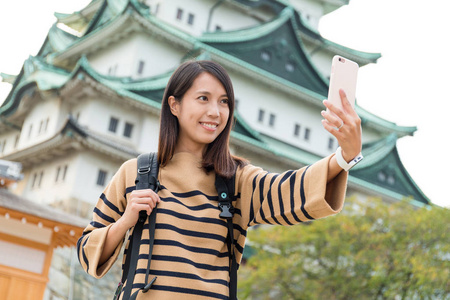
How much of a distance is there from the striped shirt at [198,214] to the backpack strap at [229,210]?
21 mm

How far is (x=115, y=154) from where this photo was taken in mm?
22000

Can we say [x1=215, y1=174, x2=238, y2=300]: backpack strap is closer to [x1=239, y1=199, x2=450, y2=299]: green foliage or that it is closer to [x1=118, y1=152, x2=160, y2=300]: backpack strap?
[x1=118, y1=152, x2=160, y2=300]: backpack strap

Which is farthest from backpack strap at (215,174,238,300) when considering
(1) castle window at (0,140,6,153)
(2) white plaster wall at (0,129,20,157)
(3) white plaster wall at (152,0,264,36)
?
(1) castle window at (0,140,6,153)

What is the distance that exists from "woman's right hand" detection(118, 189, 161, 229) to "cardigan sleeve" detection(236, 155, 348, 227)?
38 centimetres

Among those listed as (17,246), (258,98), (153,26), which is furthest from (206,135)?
(258,98)

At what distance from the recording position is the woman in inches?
88.2

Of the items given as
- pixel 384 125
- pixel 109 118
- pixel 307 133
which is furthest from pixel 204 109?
pixel 384 125

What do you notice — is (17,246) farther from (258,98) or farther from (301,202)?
(258,98)

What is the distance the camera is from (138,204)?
2.27 metres

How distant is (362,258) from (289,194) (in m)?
14.3

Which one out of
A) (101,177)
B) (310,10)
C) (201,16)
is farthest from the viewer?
(310,10)

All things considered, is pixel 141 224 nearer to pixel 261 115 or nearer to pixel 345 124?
pixel 345 124

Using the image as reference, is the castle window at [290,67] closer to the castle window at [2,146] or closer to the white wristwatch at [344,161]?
the castle window at [2,146]

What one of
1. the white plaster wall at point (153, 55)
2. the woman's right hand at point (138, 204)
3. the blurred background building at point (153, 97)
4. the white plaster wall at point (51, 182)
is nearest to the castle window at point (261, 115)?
the blurred background building at point (153, 97)
